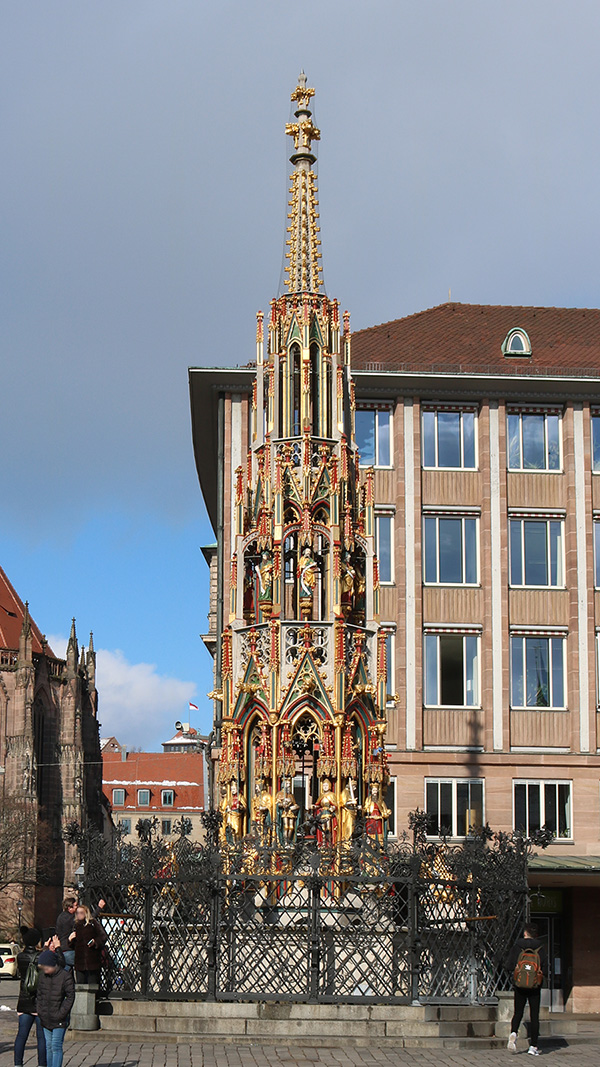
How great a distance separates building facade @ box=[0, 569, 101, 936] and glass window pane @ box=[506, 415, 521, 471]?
41593 millimetres

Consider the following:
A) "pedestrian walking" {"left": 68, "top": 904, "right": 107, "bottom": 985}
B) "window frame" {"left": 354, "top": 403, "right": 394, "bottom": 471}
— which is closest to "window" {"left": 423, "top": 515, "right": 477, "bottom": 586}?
"window frame" {"left": 354, "top": 403, "right": 394, "bottom": 471}

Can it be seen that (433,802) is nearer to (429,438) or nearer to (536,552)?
(536,552)

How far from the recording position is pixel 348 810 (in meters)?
21.1

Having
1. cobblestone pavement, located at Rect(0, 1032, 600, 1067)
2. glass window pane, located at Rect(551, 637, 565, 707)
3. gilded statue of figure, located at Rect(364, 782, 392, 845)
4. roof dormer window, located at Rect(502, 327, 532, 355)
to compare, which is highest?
roof dormer window, located at Rect(502, 327, 532, 355)

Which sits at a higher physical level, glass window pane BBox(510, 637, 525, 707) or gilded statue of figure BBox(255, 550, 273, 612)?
gilded statue of figure BBox(255, 550, 273, 612)

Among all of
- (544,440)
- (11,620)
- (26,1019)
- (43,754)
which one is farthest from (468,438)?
(11,620)

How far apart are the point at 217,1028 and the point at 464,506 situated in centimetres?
2459

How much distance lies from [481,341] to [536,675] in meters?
10.5

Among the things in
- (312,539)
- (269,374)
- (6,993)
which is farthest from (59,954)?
(6,993)

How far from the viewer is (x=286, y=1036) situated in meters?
17.7

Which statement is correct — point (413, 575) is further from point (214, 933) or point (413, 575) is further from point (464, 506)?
point (214, 933)

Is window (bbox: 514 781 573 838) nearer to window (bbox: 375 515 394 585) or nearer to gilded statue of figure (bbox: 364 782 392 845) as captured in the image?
window (bbox: 375 515 394 585)

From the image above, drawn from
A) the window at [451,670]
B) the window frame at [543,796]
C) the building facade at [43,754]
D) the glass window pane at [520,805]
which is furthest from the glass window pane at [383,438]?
the building facade at [43,754]

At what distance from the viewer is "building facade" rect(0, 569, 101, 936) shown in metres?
78.2
